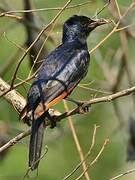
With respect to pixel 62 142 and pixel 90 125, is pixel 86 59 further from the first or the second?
pixel 62 142

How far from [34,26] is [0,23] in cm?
60

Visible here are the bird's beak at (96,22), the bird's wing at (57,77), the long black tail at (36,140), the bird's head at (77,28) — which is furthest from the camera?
the bird's head at (77,28)

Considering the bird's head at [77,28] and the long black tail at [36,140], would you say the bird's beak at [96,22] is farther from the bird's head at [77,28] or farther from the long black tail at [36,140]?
the long black tail at [36,140]

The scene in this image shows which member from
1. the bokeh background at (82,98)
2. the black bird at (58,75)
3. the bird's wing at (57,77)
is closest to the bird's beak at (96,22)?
the black bird at (58,75)

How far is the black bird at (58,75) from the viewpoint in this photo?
5539 mm

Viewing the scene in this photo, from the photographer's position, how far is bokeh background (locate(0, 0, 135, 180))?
8.05 metres

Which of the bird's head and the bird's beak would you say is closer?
the bird's beak

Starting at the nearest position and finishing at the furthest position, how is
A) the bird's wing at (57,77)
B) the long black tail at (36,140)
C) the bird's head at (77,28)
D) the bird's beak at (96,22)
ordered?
1. the long black tail at (36,140)
2. the bird's wing at (57,77)
3. the bird's beak at (96,22)
4. the bird's head at (77,28)

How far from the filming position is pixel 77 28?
6.78 m

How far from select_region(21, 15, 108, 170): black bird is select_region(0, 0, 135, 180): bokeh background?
759 mm

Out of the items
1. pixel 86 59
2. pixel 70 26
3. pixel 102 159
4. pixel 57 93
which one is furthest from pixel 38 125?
pixel 102 159

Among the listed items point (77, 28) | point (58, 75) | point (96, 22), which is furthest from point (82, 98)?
point (58, 75)

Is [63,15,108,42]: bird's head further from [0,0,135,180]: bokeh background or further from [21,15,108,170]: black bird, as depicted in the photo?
[0,0,135,180]: bokeh background

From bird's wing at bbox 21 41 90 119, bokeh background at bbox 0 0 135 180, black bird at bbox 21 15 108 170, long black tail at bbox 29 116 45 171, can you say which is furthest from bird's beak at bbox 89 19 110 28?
long black tail at bbox 29 116 45 171
